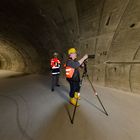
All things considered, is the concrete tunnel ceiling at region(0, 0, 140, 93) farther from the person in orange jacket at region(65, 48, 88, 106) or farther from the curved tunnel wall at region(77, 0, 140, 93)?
the person in orange jacket at region(65, 48, 88, 106)

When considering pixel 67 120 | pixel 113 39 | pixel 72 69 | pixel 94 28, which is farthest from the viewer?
pixel 94 28

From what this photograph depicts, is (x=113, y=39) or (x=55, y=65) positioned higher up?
(x=113, y=39)

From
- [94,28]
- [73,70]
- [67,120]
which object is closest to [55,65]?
[73,70]

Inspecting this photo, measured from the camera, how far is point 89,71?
184 inches

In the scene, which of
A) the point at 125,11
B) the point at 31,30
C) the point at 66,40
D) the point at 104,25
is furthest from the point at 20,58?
the point at 125,11

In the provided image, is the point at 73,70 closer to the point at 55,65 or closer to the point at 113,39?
the point at 55,65

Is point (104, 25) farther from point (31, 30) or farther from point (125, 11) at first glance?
point (31, 30)

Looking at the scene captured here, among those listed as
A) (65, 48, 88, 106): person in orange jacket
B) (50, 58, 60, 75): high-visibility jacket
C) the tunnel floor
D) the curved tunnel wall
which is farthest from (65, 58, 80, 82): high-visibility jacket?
the curved tunnel wall

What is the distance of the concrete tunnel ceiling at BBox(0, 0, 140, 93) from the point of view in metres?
3.15

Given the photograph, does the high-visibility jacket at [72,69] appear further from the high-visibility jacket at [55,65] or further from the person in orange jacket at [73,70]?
the high-visibility jacket at [55,65]

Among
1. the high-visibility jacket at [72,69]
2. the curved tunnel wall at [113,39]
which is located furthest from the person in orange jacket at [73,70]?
the curved tunnel wall at [113,39]

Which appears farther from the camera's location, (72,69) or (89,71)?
(89,71)

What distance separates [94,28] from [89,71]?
1.76 metres

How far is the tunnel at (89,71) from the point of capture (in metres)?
1.88
